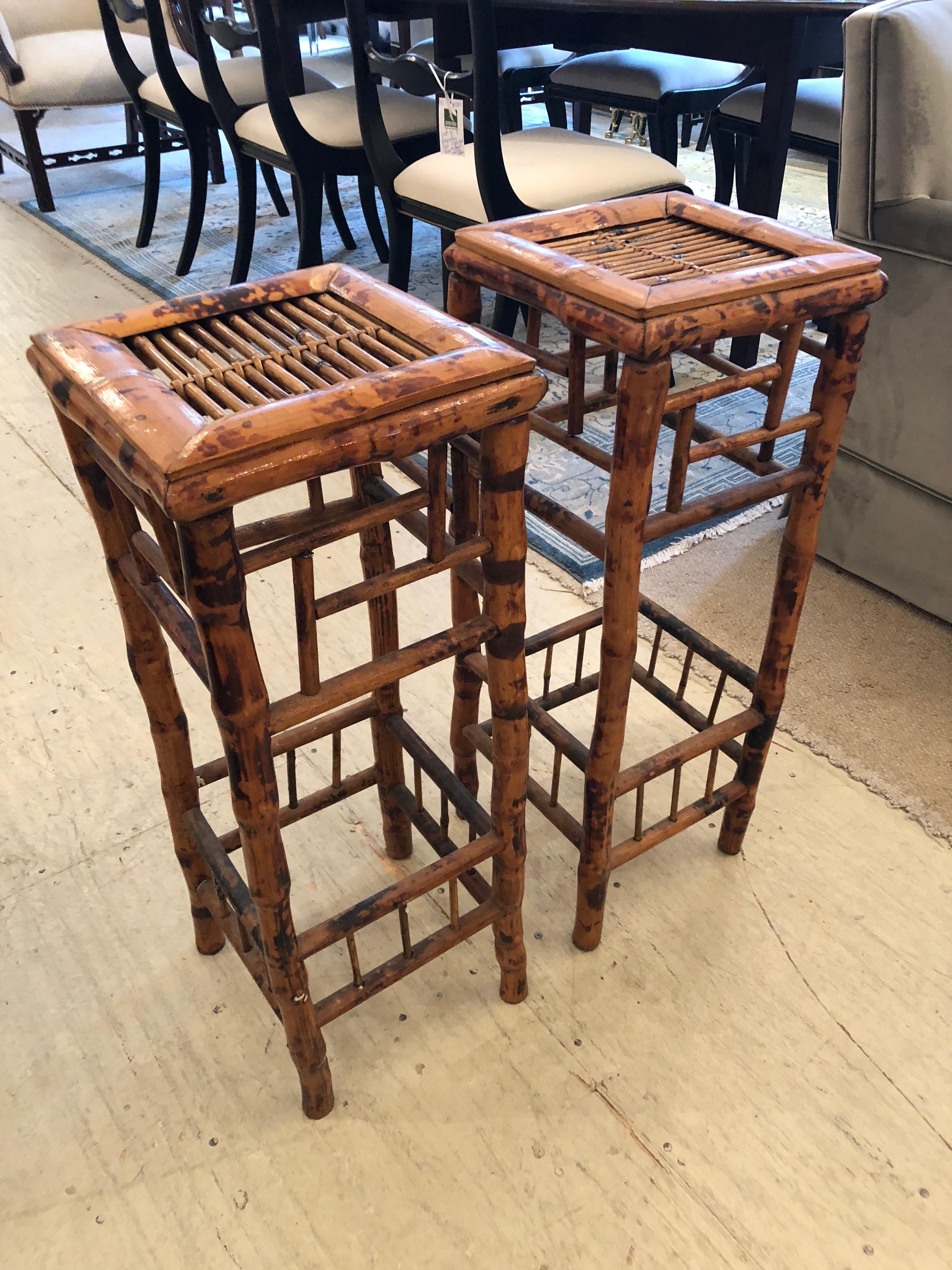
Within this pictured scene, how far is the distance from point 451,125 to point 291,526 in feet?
4.64

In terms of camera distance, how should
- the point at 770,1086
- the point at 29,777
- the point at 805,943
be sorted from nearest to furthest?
the point at 770,1086 < the point at 805,943 < the point at 29,777

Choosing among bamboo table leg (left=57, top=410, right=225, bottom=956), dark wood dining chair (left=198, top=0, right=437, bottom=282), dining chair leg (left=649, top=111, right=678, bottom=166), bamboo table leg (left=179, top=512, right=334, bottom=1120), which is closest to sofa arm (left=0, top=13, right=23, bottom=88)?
dark wood dining chair (left=198, top=0, right=437, bottom=282)

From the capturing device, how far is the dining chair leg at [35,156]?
10.3 ft

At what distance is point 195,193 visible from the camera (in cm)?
273

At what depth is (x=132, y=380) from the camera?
2.00ft

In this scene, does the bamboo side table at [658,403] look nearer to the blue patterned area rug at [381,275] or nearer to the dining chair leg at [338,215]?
the blue patterned area rug at [381,275]

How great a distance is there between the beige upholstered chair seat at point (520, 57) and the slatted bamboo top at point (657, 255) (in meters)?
2.21

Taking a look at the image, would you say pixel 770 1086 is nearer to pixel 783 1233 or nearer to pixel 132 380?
pixel 783 1233

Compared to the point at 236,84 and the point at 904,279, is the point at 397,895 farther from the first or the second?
the point at 236,84

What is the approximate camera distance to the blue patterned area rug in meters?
1.73

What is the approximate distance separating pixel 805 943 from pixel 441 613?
0.75m

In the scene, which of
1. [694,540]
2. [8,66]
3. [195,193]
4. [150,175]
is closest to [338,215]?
[195,193]

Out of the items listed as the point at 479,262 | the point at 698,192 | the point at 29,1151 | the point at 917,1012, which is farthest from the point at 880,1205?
the point at 698,192

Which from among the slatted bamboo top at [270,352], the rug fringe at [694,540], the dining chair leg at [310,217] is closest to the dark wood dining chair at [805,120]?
the rug fringe at [694,540]
